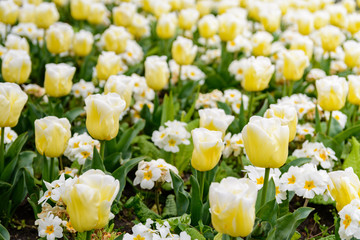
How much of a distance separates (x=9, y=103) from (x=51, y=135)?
11.5 inches

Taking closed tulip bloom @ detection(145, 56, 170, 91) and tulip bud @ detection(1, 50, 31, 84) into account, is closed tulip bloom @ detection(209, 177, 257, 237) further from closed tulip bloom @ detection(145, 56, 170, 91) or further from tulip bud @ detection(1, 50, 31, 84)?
tulip bud @ detection(1, 50, 31, 84)

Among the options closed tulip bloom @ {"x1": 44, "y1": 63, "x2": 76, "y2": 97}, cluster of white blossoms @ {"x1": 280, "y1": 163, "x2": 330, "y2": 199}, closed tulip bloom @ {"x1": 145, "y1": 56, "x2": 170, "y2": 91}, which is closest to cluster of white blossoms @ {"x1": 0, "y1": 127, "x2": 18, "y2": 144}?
closed tulip bloom @ {"x1": 44, "y1": 63, "x2": 76, "y2": 97}

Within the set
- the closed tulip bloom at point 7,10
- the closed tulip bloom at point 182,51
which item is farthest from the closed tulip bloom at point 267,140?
the closed tulip bloom at point 7,10

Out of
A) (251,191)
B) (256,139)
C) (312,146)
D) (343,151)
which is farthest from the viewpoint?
(343,151)

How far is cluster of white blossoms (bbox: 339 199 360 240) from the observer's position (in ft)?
6.50

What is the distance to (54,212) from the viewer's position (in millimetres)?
2225

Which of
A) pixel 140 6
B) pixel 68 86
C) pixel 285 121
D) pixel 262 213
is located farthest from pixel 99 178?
pixel 140 6

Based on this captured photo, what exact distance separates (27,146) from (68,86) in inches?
26.0

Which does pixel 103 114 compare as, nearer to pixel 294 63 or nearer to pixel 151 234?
pixel 151 234

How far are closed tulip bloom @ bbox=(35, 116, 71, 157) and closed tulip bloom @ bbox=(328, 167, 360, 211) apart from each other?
122cm

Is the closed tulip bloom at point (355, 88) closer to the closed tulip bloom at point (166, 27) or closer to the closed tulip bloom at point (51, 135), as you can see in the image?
the closed tulip bloom at point (51, 135)

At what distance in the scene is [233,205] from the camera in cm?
169

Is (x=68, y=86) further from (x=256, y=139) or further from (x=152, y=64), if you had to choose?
(x=256, y=139)

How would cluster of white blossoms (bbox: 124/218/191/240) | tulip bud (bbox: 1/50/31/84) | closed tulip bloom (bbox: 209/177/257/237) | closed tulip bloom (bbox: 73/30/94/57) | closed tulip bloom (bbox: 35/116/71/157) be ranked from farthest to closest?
closed tulip bloom (bbox: 73/30/94/57)
tulip bud (bbox: 1/50/31/84)
closed tulip bloom (bbox: 35/116/71/157)
cluster of white blossoms (bbox: 124/218/191/240)
closed tulip bloom (bbox: 209/177/257/237)
